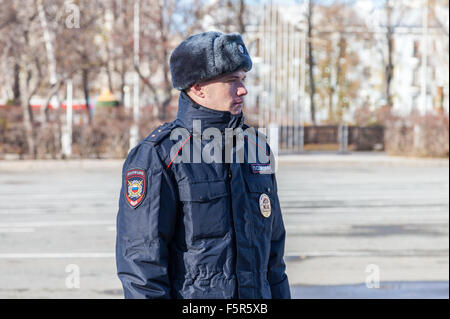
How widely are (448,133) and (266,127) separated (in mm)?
6627

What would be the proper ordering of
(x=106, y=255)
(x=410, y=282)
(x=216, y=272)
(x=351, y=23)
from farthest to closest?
(x=351, y=23) → (x=106, y=255) → (x=410, y=282) → (x=216, y=272)

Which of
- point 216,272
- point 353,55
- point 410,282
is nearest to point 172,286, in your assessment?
point 216,272

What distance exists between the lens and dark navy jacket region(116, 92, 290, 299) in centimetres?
274

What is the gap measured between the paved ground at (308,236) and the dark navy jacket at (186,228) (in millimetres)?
4364

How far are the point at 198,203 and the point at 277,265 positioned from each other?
0.50 m

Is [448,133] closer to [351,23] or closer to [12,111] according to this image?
[12,111]

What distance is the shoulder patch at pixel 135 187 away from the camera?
2.78 metres

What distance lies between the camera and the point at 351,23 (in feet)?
174

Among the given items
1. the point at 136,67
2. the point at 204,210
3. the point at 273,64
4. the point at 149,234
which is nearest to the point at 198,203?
the point at 204,210

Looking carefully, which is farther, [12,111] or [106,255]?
[12,111]

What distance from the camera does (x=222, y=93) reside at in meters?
2.94
